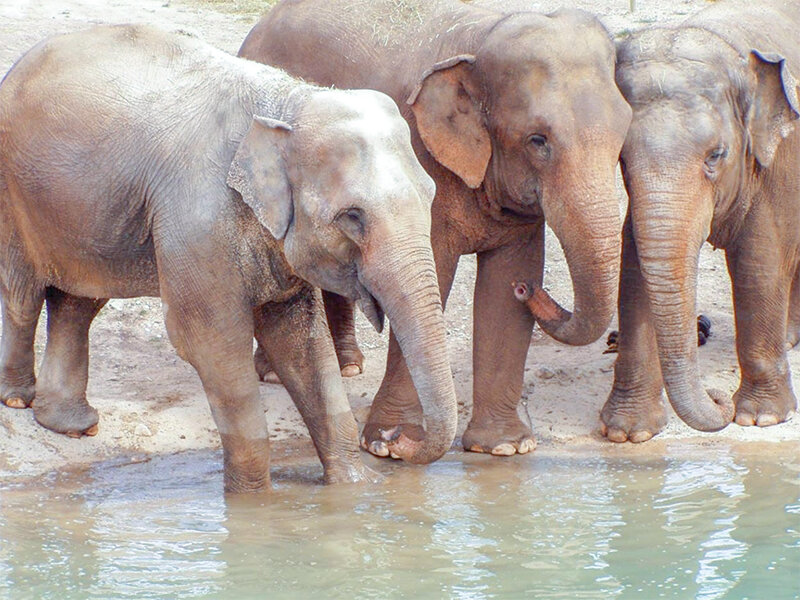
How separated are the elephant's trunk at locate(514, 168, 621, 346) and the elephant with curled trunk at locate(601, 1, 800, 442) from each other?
0.21 metres

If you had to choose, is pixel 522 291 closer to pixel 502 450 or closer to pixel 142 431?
pixel 502 450

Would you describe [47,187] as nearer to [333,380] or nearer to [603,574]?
[333,380]

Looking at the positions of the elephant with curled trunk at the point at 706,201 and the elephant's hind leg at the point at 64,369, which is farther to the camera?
the elephant's hind leg at the point at 64,369

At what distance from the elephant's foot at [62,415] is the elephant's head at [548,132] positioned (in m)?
1.94

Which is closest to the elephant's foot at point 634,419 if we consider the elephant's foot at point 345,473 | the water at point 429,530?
the water at point 429,530

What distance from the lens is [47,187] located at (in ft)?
21.0

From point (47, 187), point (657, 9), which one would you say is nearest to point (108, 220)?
point (47, 187)

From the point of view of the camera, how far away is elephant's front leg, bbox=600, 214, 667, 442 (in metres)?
7.25

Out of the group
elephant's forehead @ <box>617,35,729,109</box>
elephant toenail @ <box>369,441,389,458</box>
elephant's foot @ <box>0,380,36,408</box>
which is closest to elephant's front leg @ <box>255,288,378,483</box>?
elephant toenail @ <box>369,441,389,458</box>

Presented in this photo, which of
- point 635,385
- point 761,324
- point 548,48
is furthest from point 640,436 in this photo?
point 548,48

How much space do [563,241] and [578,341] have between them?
0.48 metres

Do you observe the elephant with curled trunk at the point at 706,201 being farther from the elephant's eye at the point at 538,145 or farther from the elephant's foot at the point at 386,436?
the elephant's foot at the point at 386,436

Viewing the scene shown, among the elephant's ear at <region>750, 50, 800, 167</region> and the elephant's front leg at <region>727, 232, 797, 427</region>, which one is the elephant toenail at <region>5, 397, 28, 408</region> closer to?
the elephant's front leg at <region>727, 232, 797, 427</region>

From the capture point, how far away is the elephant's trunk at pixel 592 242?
6277mm
